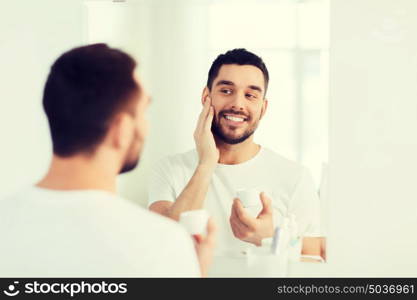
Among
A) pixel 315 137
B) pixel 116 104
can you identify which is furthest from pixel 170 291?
pixel 315 137

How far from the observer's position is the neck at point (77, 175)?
0.97 metres

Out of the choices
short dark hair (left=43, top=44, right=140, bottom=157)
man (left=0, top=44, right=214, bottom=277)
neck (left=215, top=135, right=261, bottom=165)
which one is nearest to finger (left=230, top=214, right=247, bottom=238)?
neck (left=215, top=135, right=261, bottom=165)

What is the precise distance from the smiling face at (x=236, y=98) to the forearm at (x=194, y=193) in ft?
0.31

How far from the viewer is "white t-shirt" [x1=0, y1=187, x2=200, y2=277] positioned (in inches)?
35.8

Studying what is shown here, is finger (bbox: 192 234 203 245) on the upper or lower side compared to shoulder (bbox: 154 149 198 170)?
lower

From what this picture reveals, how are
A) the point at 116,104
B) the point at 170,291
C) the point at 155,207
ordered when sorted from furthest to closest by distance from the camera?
the point at 155,207 < the point at 170,291 < the point at 116,104

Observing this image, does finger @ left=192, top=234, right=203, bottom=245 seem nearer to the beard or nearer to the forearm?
the forearm

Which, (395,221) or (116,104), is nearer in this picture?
(116,104)

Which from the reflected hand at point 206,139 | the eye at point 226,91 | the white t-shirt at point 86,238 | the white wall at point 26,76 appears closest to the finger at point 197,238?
the white t-shirt at point 86,238

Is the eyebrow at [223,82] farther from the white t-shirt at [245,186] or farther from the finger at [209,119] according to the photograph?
the white t-shirt at [245,186]

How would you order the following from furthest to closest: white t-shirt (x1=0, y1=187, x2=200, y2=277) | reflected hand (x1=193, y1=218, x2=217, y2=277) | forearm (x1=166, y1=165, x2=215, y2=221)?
forearm (x1=166, y1=165, x2=215, y2=221) → reflected hand (x1=193, y1=218, x2=217, y2=277) → white t-shirt (x1=0, y1=187, x2=200, y2=277)

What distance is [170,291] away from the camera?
115 cm

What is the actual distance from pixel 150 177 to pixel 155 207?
3.0 inches

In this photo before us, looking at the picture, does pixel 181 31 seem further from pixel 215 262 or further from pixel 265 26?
pixel 215 262
